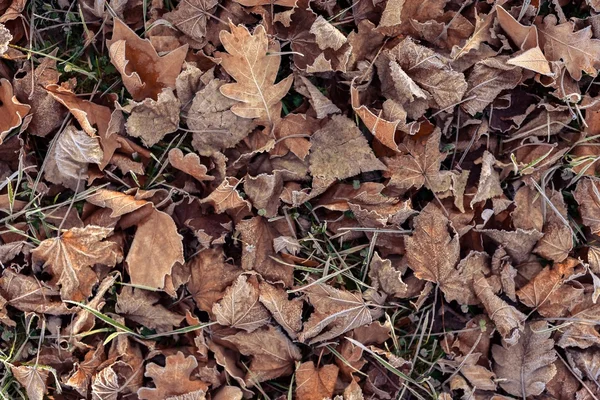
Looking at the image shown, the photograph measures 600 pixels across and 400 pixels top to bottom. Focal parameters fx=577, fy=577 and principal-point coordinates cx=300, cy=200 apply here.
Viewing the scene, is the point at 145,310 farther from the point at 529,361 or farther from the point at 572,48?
the point at 572,48

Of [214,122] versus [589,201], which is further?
[589,201]

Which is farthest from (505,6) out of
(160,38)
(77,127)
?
(77,127)

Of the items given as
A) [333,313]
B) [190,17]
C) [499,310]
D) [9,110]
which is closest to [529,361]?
[499,310]

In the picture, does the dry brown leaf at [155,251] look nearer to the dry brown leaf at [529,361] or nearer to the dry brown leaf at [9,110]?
the dry brown leaf at [9,110]

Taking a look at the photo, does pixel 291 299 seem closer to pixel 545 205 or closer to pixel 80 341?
pixel 80 341

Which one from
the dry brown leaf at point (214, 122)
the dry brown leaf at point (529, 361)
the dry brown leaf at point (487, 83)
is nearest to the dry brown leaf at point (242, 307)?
the dry brown leaf at point (214, 122)

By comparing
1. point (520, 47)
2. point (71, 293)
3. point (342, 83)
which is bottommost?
point (71, 293)

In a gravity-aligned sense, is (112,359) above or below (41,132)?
below
